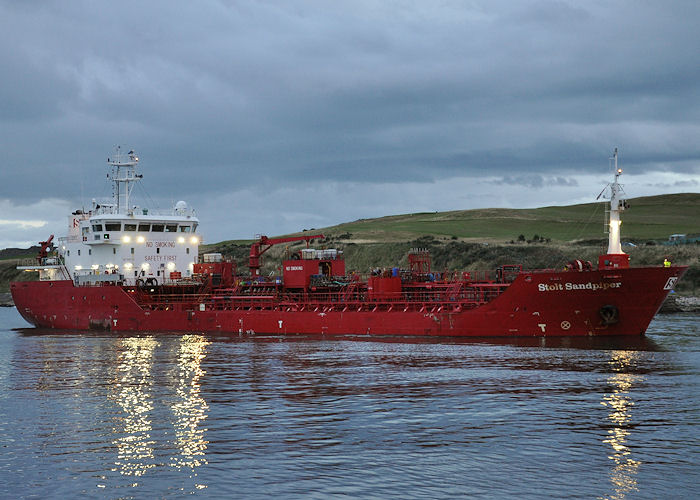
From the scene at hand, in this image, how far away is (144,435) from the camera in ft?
65.8

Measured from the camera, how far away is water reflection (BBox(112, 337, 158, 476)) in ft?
57.8

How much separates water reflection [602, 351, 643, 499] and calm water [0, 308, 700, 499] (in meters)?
0.06

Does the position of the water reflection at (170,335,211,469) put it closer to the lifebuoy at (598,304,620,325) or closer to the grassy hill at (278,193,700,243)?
the lifebuoy at (598,304,620,325)

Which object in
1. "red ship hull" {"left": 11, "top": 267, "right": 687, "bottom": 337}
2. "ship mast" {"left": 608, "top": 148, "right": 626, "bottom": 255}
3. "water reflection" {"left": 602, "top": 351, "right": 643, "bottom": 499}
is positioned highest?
"ship mast" {"left": 608, "top": 148, "right": 626, "bottom": 255}

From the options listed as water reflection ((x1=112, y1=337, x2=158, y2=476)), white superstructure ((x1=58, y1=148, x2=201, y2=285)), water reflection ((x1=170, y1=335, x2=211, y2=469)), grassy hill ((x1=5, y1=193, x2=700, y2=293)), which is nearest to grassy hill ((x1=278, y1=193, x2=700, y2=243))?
grassy hill ((x1=5, y1=193, x2=700, y2=293))

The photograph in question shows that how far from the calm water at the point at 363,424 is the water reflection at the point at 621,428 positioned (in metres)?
0.06

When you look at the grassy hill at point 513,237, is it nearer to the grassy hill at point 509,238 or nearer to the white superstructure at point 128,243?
the grassy hill at point 509,238

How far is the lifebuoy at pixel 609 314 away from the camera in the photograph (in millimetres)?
35938

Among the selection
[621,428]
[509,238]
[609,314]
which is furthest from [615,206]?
[509,238]

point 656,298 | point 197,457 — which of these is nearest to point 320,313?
point 656,298

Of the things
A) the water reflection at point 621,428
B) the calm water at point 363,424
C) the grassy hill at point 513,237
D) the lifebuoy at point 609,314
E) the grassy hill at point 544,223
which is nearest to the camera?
the water reflection at point 621,428

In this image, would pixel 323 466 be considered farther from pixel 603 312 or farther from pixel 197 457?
pixel 603 312

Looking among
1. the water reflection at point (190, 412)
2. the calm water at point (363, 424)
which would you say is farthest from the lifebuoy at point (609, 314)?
the water reflection at point (190, 412)

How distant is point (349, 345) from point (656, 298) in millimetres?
14718
